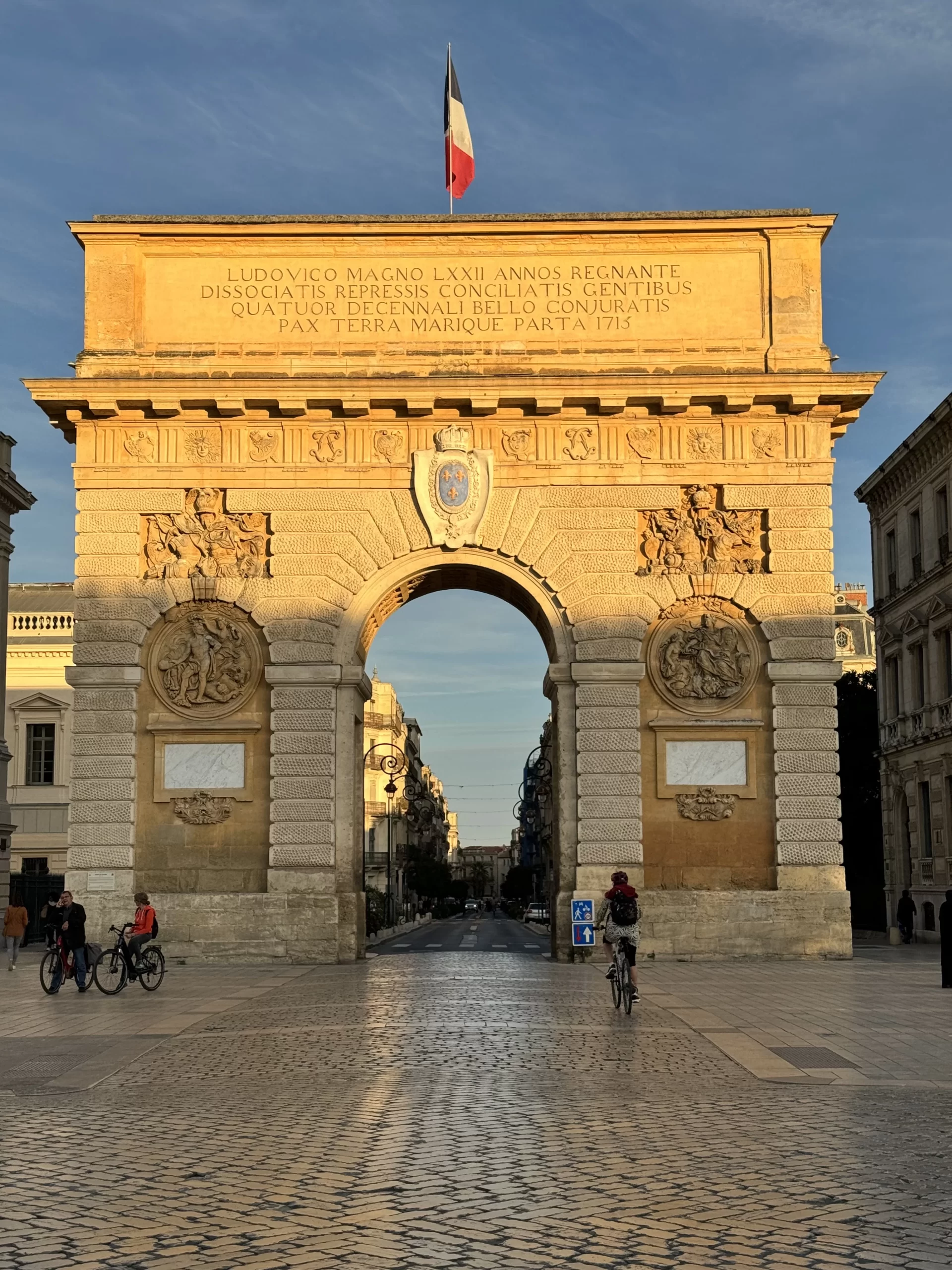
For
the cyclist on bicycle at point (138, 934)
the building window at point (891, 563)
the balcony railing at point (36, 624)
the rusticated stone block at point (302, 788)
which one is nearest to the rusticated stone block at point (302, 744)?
the rusticated stone block at point (302, 788)

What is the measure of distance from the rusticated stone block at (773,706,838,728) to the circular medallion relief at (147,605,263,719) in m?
9.82

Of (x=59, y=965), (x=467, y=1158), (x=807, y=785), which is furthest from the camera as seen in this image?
(x=807, y=785)

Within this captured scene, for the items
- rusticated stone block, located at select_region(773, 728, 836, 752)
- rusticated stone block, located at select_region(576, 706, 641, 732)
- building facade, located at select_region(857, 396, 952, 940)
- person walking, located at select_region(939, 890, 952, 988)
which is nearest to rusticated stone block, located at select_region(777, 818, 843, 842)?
rusticated stone block, located at select_region(773, 728, 836, 752)

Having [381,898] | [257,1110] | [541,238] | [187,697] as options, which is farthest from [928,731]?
[257,1110]

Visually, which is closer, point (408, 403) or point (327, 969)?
point (327, 969)

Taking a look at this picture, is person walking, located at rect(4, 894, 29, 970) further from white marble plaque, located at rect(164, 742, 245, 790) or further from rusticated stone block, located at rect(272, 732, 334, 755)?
rusticated stone block, located at rect(272, 732, 334, 755)

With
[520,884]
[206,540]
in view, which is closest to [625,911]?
[206,540]

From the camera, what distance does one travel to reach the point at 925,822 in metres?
44.1

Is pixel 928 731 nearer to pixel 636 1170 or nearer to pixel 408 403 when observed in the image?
pixel 408 403

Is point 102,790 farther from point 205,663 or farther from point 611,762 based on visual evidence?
point 611,762

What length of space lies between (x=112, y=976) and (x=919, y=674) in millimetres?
29663

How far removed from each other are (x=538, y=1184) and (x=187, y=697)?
20600 mm

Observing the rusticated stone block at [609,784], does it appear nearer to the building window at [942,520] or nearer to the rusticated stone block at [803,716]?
the rusticated stone block at [803,716]

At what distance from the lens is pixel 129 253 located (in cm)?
2909
